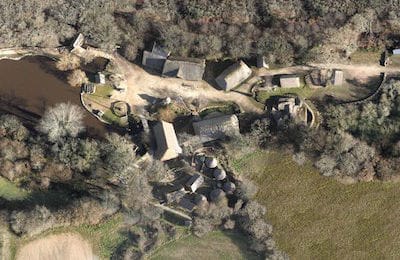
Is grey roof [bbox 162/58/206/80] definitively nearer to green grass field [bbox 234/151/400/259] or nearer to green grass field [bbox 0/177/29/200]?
green grass field [bbox 234/151/400/259]

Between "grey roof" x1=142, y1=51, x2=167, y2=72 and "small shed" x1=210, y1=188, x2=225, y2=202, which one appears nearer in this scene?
Result: "small shed" x1=210, y1=188, x2=225, y2=202

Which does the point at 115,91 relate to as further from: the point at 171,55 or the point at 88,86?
the point at 171,55

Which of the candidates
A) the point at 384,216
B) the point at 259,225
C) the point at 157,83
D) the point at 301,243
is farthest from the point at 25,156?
the point at 384,216

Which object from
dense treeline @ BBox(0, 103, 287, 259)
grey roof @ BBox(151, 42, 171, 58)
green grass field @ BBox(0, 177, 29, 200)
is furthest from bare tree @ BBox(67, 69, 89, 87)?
green grass field @ BBox(0, 177, 29, 200)

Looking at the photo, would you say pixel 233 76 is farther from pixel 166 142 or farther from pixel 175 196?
pixel 175 196

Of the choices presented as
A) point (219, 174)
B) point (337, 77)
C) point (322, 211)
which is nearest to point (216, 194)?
point (219, 174)

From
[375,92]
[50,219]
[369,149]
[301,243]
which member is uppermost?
[375,92]
